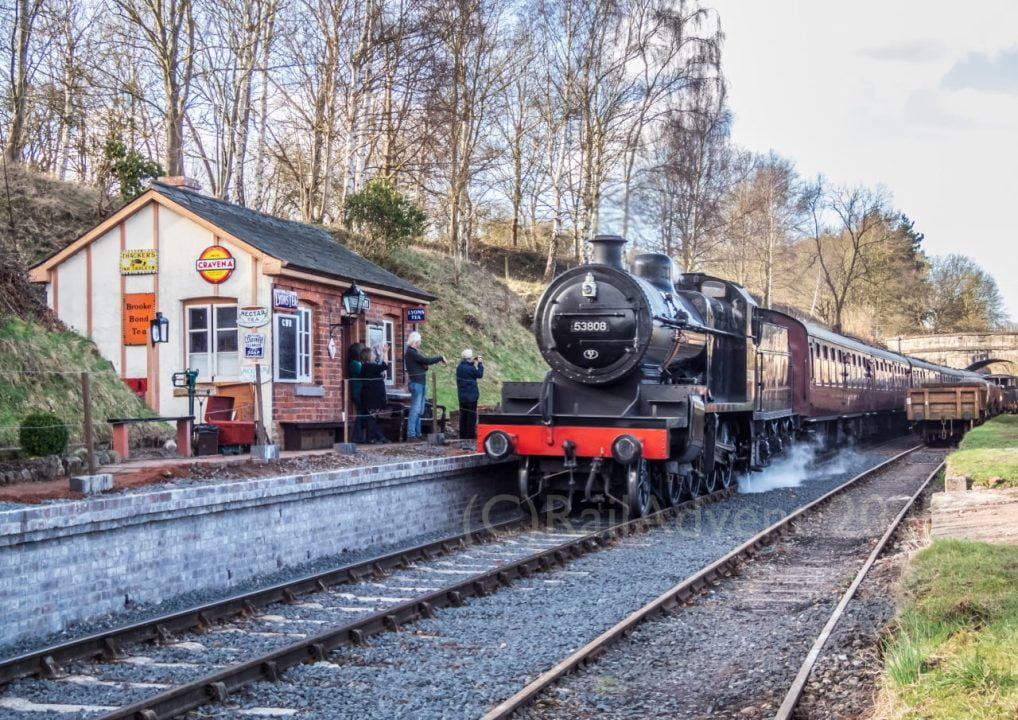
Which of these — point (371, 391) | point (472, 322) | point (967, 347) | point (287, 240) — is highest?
point (967, 347)

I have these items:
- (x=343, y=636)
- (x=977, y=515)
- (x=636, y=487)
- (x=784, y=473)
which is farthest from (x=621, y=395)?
(x=784, y=473)

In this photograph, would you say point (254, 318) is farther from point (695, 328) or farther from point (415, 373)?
point (695, 328)

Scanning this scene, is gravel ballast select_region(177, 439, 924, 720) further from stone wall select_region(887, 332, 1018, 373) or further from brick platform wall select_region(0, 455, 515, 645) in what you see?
stone wall select_region(887, 332, 1018, 373)

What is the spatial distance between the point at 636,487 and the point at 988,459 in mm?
Result: 7124

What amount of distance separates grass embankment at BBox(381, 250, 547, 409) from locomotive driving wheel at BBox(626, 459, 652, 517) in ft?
33.5

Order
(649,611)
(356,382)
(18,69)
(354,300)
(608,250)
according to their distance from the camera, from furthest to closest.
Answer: (18,69)
(354,300)
(356,382)
(608,250)
(649,611)

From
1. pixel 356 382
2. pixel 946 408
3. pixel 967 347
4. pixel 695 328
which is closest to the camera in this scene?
pixel 695 328

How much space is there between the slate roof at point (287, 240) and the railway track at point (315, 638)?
20.7 feet

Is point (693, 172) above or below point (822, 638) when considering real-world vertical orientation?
above

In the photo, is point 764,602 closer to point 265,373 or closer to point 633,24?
point 265,373

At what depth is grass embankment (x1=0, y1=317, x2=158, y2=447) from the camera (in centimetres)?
1090

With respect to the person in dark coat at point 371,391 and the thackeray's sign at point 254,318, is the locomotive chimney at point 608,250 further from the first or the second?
the thackeray's sign at point 254,318

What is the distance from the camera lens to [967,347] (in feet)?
208

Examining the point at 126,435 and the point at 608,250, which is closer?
the point at 126,435
